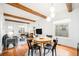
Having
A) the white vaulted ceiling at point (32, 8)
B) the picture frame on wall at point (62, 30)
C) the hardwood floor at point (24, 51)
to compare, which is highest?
the white vaulted ceiling at point (32, 8)

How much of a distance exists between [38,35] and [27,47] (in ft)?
1.52

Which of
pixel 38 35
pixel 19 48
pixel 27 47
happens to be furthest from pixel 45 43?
pixel 19 48

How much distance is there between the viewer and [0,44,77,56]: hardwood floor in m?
2.75

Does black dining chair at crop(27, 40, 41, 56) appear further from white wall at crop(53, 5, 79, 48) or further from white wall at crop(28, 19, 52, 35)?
white wall at crop(53, 5, 79, 48)

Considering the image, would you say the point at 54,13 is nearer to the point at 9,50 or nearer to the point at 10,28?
the point at 10,28

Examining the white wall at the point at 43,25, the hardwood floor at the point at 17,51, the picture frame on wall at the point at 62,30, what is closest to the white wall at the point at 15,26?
the white wall at the point at 43,25

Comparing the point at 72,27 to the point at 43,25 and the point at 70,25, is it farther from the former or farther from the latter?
the point at 43,25

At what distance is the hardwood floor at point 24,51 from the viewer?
275 cm

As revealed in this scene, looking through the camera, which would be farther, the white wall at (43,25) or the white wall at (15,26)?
the white wall at (43,25)

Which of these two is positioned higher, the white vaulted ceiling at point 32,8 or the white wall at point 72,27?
the white vaulted ceiling at point 32,8

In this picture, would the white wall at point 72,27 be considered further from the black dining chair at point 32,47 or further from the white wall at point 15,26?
the white wall at point 15,26

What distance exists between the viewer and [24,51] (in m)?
2.80

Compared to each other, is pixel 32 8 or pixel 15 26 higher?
pixel 32 8

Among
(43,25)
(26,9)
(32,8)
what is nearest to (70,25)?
(43,25)
